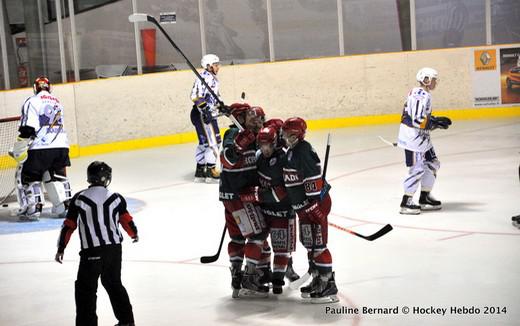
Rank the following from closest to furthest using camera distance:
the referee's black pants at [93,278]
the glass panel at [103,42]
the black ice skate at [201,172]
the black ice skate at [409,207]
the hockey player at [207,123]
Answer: the referee's black pants at [93,278], the black ice skate at [409,207], the hockey player at [207,123], the black ice skate at [201,172], the glass panel at [103,42]

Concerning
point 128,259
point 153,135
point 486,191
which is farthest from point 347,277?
point 153,135

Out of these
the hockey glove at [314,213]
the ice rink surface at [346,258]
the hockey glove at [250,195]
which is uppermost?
the hockey glove at [250,195]

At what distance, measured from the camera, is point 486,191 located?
9.59 metres

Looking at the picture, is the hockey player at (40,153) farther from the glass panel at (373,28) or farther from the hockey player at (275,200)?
the glass panel at (373,28)

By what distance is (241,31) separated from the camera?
54.0 feet

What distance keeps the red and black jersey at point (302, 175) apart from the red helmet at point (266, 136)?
132 millimetres

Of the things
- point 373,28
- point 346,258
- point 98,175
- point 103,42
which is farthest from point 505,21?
point 98,175

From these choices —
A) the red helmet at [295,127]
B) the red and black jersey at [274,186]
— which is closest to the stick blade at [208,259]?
the red and black jersey at [274,186]

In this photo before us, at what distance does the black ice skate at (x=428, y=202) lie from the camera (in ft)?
29.2

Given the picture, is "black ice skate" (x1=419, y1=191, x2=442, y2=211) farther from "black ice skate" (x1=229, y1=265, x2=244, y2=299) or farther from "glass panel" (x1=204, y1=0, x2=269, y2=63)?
"glass panel" (x1=204, y1=0, x2=269, y2=63)

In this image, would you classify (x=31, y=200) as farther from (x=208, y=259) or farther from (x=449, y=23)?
(x=449, y=23)

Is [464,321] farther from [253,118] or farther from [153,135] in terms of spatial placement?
[153,135]

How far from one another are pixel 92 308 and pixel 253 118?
161cm

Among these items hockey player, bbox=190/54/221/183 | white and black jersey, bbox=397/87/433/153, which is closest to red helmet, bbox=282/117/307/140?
white and black jersey, bbox=397/87/433/153
